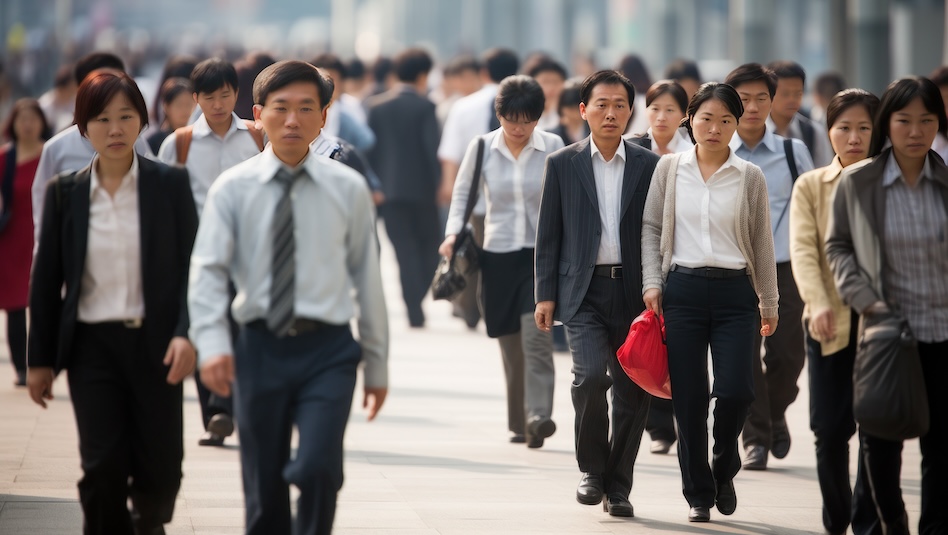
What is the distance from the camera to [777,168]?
9.00 meters

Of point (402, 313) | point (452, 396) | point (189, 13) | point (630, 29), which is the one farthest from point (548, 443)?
point (189, 13)

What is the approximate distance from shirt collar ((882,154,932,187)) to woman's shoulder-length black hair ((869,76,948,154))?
0.13 metres

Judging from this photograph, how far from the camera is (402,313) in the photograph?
57.7 ft

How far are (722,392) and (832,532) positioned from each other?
792mm

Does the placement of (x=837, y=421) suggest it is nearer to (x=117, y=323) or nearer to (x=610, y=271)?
(x=610, y=271)

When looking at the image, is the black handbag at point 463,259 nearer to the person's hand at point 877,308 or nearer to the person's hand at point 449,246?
the person's hand at point 449,246

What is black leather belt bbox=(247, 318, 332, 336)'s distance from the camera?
18.0ft

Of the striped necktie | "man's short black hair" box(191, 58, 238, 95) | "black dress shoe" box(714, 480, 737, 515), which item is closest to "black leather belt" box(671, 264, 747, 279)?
"black dress shoe" box(714, 480, 737, 515)

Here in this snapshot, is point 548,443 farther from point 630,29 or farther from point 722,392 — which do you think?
point 630,29

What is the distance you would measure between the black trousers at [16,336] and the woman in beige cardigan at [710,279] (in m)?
5.75

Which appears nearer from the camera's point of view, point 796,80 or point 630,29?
point 796,80

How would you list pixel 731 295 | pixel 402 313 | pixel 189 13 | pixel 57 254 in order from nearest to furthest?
pixel 57 254 → pixel 731 295 → pixel 402 313 → pixel 189 13

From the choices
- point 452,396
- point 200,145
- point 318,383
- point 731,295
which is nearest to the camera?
point 318,383

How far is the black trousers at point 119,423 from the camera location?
19.3 feet
